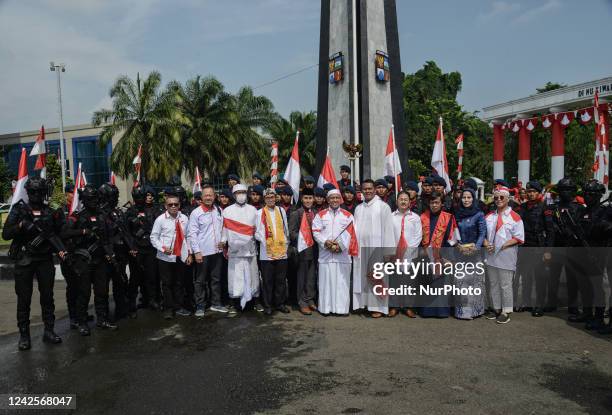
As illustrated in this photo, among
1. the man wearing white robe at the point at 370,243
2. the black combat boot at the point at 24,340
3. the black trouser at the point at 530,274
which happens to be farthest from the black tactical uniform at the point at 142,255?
the black trouser at the point at 530,274

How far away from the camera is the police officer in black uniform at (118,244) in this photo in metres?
6.30

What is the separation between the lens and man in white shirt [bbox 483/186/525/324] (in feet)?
20.3

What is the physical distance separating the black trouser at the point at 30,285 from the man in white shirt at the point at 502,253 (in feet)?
17.7

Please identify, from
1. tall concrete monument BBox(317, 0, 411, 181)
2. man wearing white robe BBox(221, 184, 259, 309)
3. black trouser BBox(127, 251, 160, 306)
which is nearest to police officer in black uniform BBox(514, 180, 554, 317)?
man wearing white robe BBox(221, 184, 259, 309)

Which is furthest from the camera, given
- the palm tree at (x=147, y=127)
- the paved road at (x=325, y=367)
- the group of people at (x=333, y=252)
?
the palm tree at (x=147, y=127)

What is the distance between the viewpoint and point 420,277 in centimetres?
650

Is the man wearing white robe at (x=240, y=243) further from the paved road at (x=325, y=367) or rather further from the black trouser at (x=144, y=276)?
the black trouser at (x=144, y=276)

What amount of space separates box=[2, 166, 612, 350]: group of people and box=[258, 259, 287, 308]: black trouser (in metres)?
0.02

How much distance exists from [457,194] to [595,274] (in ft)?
7.91

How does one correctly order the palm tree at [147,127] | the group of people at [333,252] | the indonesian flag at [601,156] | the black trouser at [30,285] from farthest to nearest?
the palm tree at [147,127] < the indonesian flag at [601,156] < the group of people at [333,252] < the black trouser at [30,285]

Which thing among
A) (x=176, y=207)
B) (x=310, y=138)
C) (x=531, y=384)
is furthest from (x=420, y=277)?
(x=310, y=138)

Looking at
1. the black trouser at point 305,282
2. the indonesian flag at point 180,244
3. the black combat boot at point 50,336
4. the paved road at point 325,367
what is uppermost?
the indonesian flag at point 180,244

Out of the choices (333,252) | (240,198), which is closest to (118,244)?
(240,198)

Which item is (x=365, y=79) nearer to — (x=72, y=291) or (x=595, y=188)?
(x=595, y=188)
